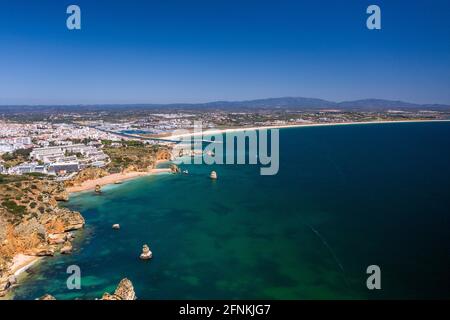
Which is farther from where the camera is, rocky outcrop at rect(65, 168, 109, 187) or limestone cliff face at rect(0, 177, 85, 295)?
rocky outcrop at rect(65, 168, 109, 187)

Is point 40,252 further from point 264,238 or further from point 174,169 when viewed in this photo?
point 174,169

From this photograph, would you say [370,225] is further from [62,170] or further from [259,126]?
[259,126]

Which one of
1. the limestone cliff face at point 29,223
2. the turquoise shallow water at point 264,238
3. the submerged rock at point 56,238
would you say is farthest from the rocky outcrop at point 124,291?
the submerged rock at point 56,238

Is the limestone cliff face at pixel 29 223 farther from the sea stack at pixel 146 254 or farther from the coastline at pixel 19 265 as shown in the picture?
the sea stack at pixel 146 254

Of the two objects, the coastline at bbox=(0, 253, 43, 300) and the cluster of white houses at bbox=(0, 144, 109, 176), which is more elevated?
the cluster of white houses at bbox=(0, 144, 109, 176)

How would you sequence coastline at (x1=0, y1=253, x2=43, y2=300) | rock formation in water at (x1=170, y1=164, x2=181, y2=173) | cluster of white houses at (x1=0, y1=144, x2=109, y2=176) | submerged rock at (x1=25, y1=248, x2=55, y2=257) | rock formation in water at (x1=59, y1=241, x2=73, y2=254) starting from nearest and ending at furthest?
coastline at (x1=0, y1=253, x2=43, y2=300)
submerged rock at (x1=25, y1=248, x2=55, y2=257)
rock formation in water at (x1=59, y1=241, x2=73, y2=254)
cluster of white houses at (x1=0, y1=144, x2=109, y2=176)
rock formation in water at (x1=170, y1=164, x2=181, y2=173)

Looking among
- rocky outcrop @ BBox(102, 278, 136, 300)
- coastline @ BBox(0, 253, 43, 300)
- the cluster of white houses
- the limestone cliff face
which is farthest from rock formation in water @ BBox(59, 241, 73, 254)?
the cluster of white houses

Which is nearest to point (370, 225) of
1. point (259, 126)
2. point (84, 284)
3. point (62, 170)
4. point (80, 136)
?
point (84, 284)

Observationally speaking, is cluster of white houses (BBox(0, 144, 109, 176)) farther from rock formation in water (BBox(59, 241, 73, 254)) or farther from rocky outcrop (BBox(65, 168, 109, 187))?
rock formation in water (BBox(59, 241, 73, 254))
